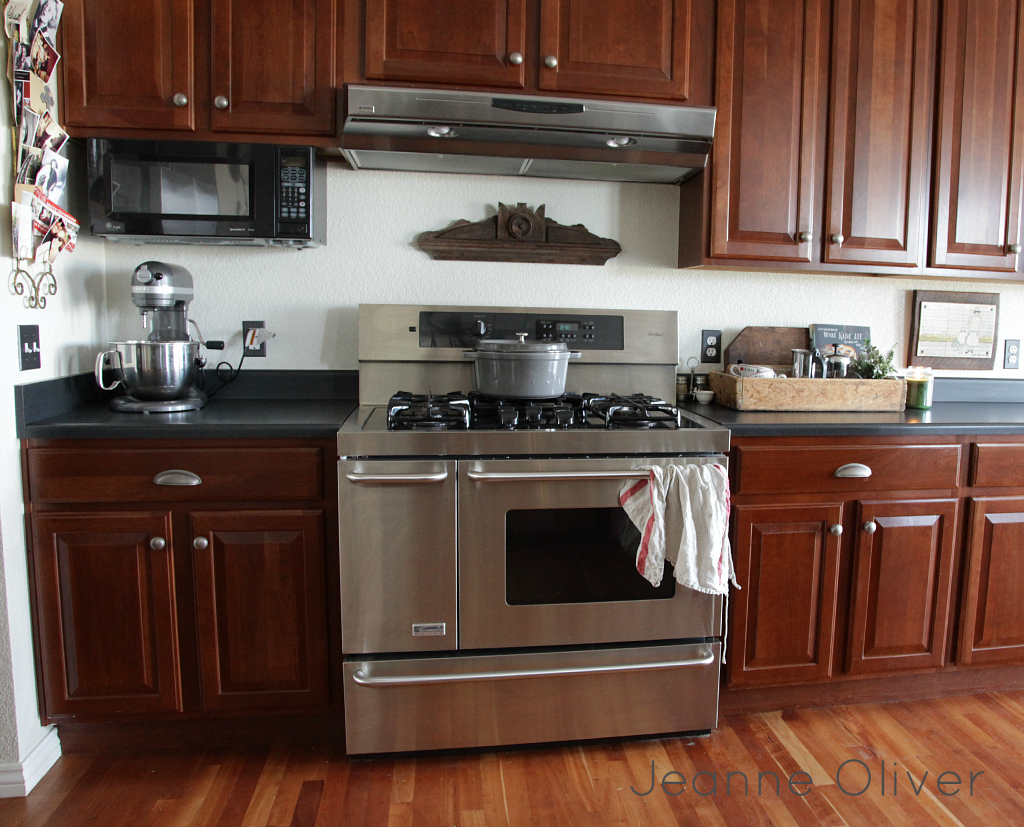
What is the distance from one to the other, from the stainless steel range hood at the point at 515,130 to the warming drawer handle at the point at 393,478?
0.90 m

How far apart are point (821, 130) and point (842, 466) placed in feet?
3.28

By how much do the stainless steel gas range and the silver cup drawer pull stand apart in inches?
14.5

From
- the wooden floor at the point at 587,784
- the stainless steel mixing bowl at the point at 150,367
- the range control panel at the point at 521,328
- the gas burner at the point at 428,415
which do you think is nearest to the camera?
the wooden floor at the point at 587,784

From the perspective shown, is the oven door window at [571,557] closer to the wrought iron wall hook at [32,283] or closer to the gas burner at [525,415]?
the gas burner at [525,415]

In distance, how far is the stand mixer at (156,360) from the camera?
5.92 feet

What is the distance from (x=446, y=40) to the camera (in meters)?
1.85

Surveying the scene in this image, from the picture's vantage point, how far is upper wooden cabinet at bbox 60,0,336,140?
1.78 m

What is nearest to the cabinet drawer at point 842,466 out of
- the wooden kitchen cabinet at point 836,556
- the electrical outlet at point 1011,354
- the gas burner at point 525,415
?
the wooden kitchen cabinet at point 836,556

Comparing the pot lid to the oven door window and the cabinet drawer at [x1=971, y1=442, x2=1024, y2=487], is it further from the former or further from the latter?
the cabinet drawer at [x1=971, y1=442, x2=1024, y2=487]

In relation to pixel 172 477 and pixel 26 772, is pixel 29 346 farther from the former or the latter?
pixel 26 772

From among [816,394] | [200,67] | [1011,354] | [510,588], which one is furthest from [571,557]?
[1011,354]

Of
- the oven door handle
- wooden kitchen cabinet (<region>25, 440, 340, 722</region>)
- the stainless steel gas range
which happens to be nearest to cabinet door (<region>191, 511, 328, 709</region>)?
wooden kitchen cabinet (<region>25, 440, 340, 722</region>)

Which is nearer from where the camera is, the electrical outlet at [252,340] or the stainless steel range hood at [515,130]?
the stainless steel range hood at [515,130]

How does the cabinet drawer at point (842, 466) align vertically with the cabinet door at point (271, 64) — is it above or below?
below
